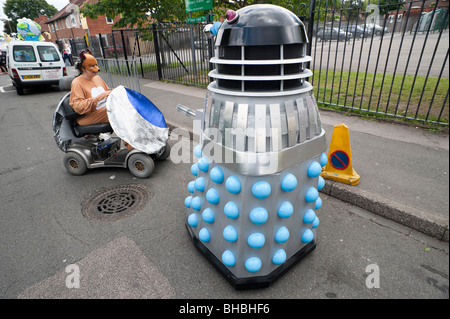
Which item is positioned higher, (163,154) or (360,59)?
(360,59)

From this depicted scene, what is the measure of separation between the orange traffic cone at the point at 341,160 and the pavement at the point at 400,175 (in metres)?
0.09

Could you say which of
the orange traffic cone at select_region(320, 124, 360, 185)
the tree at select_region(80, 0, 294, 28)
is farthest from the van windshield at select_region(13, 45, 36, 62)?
the orange traffic cone at select_region(320, 124, 360, 185)

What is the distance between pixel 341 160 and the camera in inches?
129

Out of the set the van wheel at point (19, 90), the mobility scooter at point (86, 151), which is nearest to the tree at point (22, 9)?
the van wheel at point (19, 90)

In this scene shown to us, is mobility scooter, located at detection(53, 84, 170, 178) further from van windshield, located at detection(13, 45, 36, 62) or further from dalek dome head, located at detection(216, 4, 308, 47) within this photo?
van windshield, located at detection(13, 45, 36, 62)

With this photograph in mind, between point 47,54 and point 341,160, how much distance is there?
1226 centimetres

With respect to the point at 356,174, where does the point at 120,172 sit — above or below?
below

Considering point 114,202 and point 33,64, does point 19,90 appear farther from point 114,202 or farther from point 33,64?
point 114,202

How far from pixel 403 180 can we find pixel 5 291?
164 inches

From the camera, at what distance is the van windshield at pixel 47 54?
34.7ft

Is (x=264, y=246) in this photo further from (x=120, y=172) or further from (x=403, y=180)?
(x=120, y=172)

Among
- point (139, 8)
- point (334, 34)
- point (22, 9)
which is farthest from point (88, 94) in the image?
point (22, 9)
